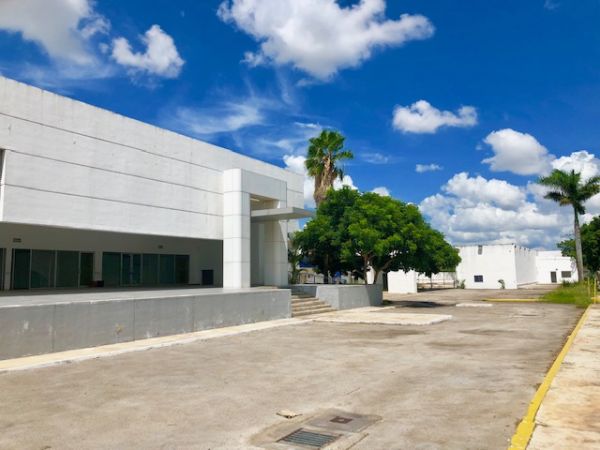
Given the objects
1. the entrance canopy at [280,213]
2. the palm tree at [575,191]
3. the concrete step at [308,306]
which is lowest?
the concrete step at [308,306]

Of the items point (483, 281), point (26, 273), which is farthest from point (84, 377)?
point (483, 281)

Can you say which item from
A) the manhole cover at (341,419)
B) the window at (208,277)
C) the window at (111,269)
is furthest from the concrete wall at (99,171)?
the manhole cover at (341,419)

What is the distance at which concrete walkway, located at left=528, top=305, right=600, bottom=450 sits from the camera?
5.67m

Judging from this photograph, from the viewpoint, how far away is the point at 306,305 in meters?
24.7

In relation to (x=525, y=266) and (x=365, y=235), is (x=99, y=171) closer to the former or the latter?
(x=365, y=235)

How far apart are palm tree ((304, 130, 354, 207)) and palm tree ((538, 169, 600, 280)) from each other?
19.5 meters

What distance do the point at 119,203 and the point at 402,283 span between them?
39.0 m

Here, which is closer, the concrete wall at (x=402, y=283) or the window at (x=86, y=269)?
the window at (x=86, y=269)

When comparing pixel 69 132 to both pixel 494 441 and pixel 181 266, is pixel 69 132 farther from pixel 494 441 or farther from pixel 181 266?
pixel 494 441

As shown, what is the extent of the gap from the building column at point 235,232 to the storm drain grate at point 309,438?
687 inches

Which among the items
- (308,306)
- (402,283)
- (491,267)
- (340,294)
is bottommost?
(308,306)

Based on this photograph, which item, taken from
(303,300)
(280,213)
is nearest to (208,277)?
(303,300)

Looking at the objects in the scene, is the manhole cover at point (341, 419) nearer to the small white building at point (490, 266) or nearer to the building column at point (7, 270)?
the building column at point (7, 270)

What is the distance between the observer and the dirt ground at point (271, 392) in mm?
6117
